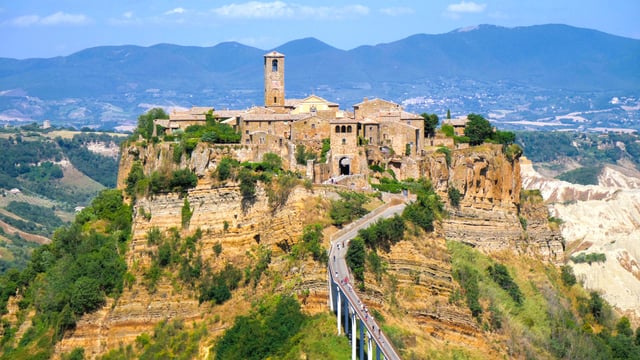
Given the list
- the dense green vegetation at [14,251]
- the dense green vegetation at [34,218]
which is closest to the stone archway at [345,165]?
the dense green vegetation at [14,251]

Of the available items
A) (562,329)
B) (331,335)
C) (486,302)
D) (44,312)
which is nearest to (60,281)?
(44,312)

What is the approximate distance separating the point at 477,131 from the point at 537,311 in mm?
11340

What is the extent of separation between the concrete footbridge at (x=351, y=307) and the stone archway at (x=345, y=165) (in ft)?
21.9

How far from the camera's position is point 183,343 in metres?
49.5

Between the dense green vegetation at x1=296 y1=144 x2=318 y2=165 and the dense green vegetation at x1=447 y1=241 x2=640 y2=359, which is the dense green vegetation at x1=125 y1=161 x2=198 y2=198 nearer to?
the dense green vegetation at x1=296 y1=144 x2=318 y2=165

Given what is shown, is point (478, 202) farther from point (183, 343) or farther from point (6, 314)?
point (6, 314)

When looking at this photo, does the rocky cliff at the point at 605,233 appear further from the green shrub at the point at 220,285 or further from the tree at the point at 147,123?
the green shrub at the point at 220,285

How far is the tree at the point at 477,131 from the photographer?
61.2 meters

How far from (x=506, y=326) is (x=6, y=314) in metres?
25.9

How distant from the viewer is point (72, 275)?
53906 mm

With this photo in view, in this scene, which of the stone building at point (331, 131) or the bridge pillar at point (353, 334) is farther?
the stone building at point (331, 131)

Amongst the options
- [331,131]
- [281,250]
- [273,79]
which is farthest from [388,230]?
[273,79]

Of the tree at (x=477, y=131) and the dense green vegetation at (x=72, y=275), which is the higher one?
the tree at (x=477, y=131)

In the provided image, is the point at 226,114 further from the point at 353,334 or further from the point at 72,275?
the point at 353,334
